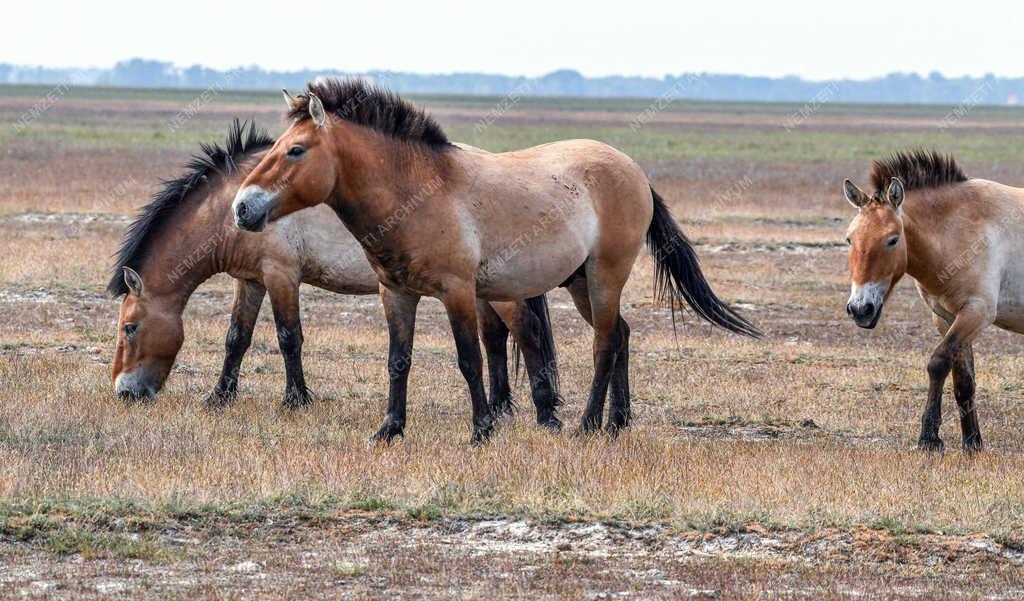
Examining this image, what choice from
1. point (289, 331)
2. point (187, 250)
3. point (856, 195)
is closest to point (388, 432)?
point (289, 331)

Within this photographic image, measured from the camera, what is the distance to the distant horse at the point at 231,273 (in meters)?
9.56

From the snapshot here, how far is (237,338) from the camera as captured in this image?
9.99 m

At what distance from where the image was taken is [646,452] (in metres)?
8.16

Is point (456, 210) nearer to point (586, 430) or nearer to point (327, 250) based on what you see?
point (586, 430)

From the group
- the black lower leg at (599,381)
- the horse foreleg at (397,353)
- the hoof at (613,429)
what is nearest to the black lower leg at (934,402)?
the hoof at (613,429)

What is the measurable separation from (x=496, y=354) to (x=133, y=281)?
276 centimetres

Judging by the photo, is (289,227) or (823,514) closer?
(823,514)

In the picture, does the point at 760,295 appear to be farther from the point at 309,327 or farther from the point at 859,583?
the point at 859,583

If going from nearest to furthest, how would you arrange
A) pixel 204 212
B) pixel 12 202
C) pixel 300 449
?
pixel 300 449
pixel 204 212
pixel 12 202

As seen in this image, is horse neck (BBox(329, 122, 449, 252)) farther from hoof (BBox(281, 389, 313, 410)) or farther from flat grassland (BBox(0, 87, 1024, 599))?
hoof (BBox(281, 389, 313, 410))

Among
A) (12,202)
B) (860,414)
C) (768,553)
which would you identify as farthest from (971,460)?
(12,202)

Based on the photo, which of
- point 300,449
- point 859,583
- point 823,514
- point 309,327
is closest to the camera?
point 859,583

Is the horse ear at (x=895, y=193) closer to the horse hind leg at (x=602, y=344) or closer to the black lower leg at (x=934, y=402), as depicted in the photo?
the black lower leg at (x=934, y=402)

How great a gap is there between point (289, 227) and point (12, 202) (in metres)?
16.3
